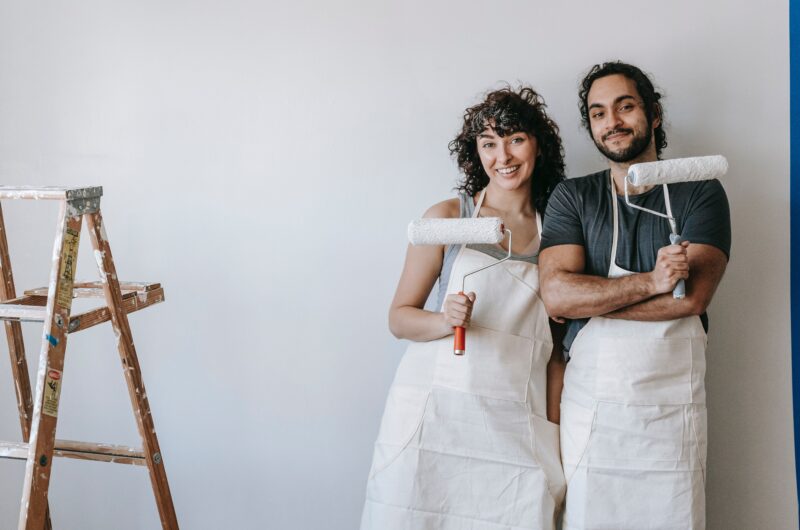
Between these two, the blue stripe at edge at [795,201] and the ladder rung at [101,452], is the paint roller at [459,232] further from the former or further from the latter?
the blue stripe at edge at [795,201]

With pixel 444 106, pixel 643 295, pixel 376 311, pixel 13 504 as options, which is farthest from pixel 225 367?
pixel 643 295

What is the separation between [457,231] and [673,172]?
0.45 metres

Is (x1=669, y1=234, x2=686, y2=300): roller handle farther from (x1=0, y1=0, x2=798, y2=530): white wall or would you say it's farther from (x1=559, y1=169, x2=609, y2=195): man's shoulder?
(x1=0, y1=0, x2=798, y2=530): white wall

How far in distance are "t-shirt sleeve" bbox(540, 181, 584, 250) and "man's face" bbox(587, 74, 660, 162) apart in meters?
0.13

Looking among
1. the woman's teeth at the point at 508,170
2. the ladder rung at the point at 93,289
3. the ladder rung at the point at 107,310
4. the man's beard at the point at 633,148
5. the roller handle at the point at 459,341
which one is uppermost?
the man's beard at the point at 633,148

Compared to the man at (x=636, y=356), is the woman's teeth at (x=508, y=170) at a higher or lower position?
higher

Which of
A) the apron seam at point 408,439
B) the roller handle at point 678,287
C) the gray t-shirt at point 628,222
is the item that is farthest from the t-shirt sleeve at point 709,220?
the apron seam at point 408,439

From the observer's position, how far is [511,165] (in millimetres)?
1696

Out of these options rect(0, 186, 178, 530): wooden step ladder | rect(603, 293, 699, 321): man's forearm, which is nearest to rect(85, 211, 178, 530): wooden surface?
rect(0, 186, 178, 530): wooden step ladder

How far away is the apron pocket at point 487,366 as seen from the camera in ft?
5.20

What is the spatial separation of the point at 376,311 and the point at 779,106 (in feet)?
3.89

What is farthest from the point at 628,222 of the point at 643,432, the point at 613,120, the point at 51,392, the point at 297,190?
the point at 51,392

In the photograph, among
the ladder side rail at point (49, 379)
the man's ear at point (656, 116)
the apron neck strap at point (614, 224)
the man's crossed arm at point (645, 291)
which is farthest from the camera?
the man's ear at point (656, 116)

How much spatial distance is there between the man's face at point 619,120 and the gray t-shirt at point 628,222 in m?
0.07
